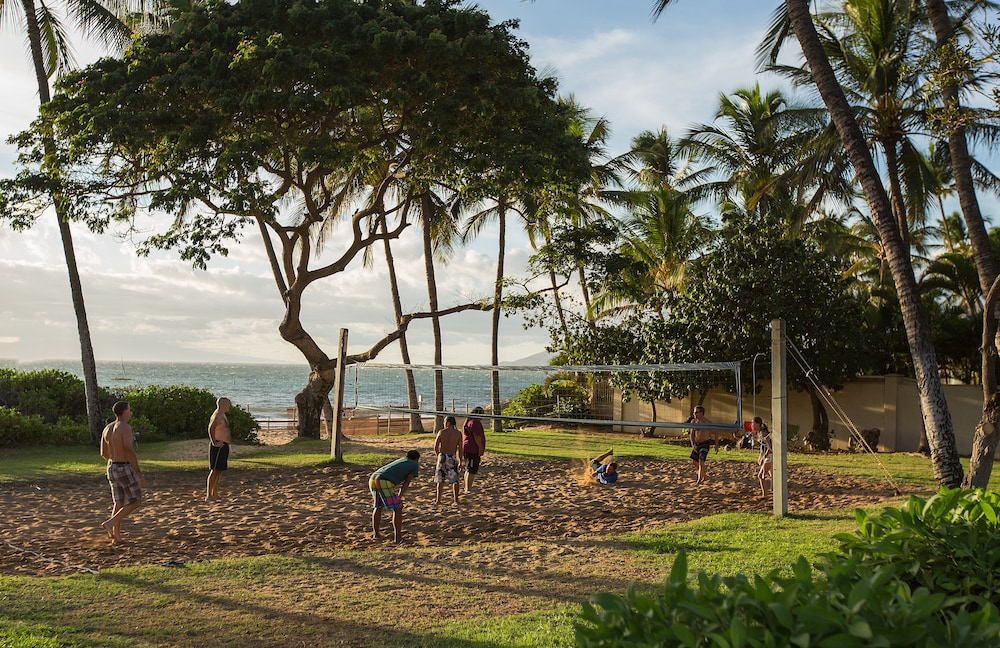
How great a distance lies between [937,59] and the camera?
1195cm

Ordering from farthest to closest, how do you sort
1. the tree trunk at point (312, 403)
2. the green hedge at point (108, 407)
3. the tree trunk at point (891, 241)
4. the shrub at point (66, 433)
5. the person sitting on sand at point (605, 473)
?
the tree trunk at point (312, 403)
the green hedge at point (108, 407)
the shrub at point (66, 433)
the person sitting on sand at point (605, 473)
the tree trunk at point (891, 241)

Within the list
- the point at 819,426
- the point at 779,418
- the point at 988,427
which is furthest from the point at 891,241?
the point at 819,426

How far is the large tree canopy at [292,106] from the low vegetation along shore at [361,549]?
5790 mm

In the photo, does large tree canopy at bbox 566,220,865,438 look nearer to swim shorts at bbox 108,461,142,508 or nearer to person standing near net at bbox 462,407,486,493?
person standing near net at bbox 462,407,486,493

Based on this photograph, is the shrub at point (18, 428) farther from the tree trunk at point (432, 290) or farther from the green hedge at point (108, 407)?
the tree trunk at point (432, 290)

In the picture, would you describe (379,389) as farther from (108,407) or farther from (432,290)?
(108,407)

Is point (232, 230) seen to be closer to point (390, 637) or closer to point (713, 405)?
point (390, 637)

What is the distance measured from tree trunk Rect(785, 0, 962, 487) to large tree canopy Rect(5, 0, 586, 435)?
20.3 ft

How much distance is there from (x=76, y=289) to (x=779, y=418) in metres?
16.6

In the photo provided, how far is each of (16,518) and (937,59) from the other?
1419 centimetres

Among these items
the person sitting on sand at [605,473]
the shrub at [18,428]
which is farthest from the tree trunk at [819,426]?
the shrub at [18,428]

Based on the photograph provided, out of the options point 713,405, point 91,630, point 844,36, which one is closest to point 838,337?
point 713,405

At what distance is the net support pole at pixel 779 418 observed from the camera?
10.4 metres

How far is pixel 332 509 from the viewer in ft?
38.5
